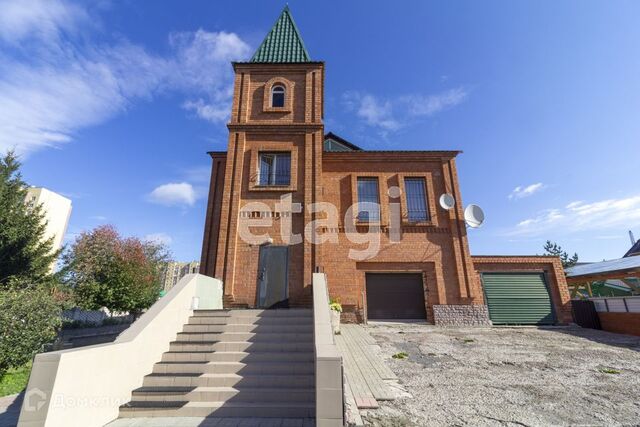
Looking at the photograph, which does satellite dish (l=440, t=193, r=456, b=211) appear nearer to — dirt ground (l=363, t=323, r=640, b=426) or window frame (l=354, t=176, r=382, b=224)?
window frame (l=354, t=176, r=382, b=224)

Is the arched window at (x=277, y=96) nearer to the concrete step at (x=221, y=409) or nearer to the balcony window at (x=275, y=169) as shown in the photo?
the balcony window at (x=275, y=169)

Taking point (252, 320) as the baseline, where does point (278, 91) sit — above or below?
above

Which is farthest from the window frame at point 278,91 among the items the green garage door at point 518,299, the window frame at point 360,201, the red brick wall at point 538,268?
the green garage door at point 518,299

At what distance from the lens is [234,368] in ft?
16.4

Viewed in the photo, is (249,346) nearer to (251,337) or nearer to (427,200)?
(251,337)

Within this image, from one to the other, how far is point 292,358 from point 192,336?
2547mm

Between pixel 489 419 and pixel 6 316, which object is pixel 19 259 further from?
pixel 489 419

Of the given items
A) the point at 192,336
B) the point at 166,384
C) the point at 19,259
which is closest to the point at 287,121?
the point at 192,336

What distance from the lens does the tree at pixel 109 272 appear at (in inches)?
667

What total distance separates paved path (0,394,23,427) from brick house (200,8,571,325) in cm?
517

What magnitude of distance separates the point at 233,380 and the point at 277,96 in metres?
11.3

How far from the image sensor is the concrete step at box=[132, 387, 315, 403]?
4363mm

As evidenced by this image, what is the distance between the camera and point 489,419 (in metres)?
3.92

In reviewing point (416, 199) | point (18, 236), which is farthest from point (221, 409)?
point (18, 236)
